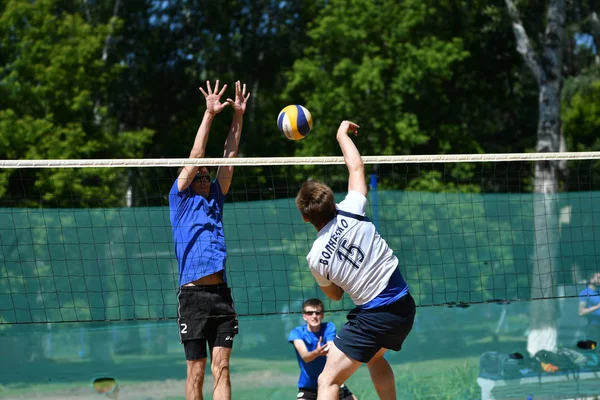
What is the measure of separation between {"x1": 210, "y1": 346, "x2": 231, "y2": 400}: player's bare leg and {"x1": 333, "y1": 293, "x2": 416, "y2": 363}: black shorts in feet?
3.21

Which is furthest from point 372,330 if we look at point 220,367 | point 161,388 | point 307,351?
point 161,388

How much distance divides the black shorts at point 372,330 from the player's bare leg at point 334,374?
0.13 ft

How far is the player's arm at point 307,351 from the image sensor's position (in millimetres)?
6957

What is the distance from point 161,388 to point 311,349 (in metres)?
1.79

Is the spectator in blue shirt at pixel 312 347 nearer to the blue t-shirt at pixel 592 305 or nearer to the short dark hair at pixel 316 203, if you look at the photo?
the short dark hair at pixel 316 203

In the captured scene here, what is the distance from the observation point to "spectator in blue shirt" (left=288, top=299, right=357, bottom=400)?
700cm

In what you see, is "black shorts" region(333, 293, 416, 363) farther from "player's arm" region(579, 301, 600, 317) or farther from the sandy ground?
"player's arm" region(579, 301, 600, 317)

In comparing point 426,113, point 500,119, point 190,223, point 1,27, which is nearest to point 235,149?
A: point 190,223

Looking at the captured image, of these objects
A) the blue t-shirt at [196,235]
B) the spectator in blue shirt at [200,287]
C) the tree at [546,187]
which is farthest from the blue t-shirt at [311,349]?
the tree at [546,187]

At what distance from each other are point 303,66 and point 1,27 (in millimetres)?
8310

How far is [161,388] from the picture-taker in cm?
799

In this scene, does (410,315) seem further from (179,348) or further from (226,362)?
→ (179,348)

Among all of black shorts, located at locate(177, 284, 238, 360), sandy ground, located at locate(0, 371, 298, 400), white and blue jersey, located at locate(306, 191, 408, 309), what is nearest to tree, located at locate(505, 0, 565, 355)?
sandy ground, located at locate(0, 371, 298, 400)

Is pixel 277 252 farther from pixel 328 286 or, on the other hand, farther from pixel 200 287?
pixel 328 286
